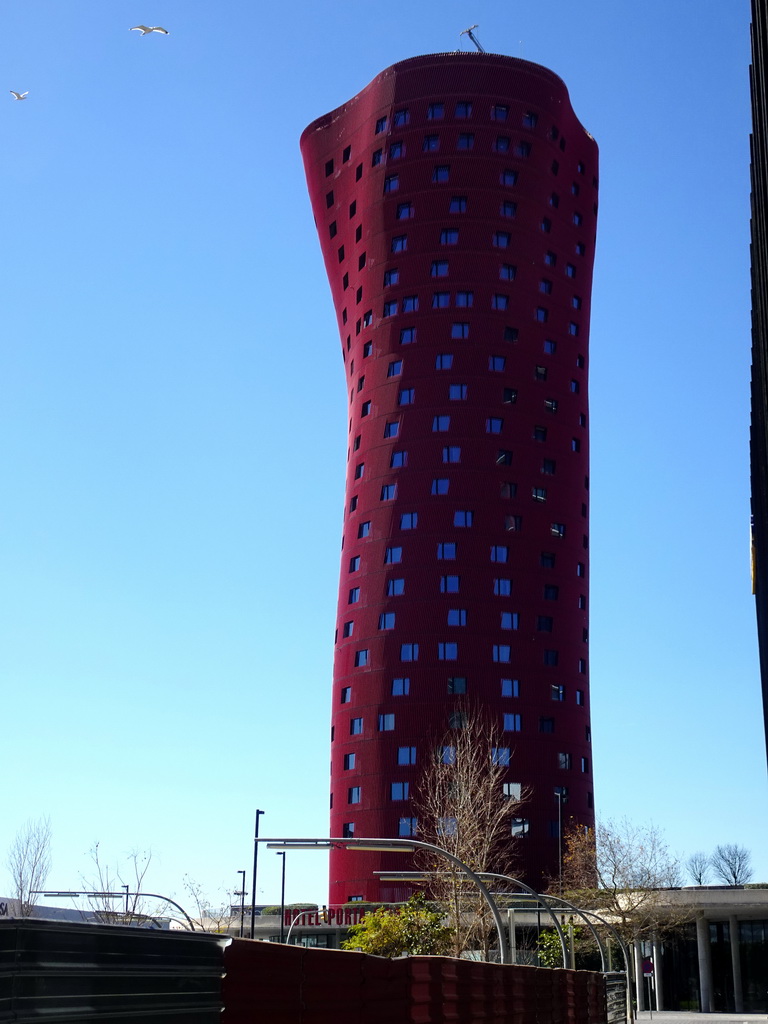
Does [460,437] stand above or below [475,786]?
above

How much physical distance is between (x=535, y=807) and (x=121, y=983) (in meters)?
80.0

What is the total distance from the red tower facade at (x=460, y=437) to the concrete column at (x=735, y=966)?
1214 cm

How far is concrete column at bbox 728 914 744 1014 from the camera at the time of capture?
77.1 metres

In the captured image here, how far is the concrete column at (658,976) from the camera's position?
78.1m

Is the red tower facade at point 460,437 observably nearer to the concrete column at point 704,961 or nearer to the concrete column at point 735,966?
the concrete column at point 704,961

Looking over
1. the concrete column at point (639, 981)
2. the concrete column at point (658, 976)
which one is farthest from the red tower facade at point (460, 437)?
the concrete column at point (639, 981)

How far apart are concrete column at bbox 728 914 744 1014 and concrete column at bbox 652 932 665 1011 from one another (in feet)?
14.2

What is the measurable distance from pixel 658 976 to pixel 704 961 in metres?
2.93

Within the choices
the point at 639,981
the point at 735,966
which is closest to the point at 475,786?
the point at 639,981

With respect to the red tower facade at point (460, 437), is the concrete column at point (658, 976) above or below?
below

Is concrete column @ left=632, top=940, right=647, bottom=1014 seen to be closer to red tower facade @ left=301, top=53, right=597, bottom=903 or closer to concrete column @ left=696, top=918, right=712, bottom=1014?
concrete column @ left=696, top=918, right=712, bottom=1014

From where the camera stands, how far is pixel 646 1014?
71.7 metres

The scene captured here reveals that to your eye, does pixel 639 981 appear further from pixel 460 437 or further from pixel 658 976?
pixel 460 437

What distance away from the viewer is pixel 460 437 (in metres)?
90.8
